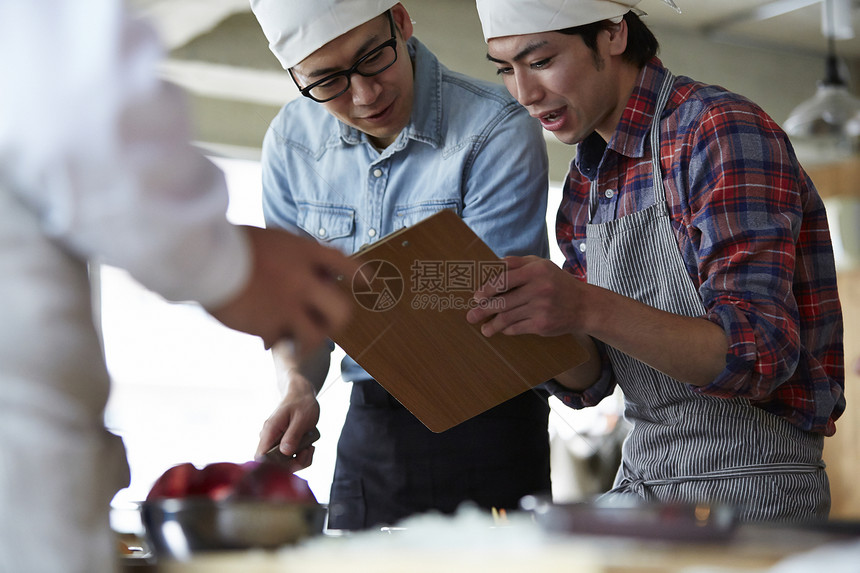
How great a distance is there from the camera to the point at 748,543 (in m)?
0.46

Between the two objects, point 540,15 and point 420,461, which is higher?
point 540,15

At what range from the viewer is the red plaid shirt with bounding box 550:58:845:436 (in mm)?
881

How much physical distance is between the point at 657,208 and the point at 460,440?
33cm

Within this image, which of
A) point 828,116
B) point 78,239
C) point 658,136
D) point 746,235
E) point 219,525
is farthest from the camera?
point 828,116

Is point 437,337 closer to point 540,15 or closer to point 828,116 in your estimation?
point 540,15

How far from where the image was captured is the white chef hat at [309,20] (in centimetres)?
102

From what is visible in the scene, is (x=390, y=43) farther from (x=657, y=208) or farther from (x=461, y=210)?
(x=657, y=208)

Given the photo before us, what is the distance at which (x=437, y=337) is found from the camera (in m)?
0.93

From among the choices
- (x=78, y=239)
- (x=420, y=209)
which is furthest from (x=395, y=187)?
(x=78, y=239)

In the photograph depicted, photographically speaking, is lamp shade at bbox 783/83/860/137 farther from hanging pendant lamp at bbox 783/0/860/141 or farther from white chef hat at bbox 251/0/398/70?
white chef hat at bbox 251/0/398/70

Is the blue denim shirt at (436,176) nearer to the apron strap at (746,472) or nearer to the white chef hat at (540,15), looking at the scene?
the white chef hat at (540,15)

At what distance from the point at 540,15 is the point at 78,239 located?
713mm

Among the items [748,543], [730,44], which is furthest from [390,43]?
[730,44]

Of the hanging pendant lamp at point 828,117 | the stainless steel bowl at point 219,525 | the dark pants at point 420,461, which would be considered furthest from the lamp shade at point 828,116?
the stainless steel bowl at point 219,525
